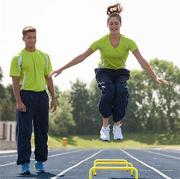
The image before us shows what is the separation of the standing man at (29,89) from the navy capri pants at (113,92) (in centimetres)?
148

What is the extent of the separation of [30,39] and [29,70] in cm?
55

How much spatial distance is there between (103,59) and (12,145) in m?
28.2

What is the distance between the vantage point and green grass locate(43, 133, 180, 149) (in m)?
75.8

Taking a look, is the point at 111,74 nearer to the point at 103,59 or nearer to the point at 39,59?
the point at 103,59

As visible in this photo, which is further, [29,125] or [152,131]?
[152,131]

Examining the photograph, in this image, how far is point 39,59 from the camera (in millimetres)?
8898

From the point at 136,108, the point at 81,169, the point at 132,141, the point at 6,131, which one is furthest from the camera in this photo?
the point at 136,108

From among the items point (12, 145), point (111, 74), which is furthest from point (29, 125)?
point (12, 145)

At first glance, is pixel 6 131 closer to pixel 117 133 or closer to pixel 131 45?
pixel 117 133

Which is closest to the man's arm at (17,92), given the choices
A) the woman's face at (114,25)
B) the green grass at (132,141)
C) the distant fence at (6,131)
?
the woman's face at (114,25)

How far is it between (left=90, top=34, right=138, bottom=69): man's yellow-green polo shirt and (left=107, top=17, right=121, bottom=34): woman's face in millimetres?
160

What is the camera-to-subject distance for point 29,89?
8.79m

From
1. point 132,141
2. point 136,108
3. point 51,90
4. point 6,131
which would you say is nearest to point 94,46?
point 51,90

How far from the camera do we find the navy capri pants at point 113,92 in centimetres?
767
